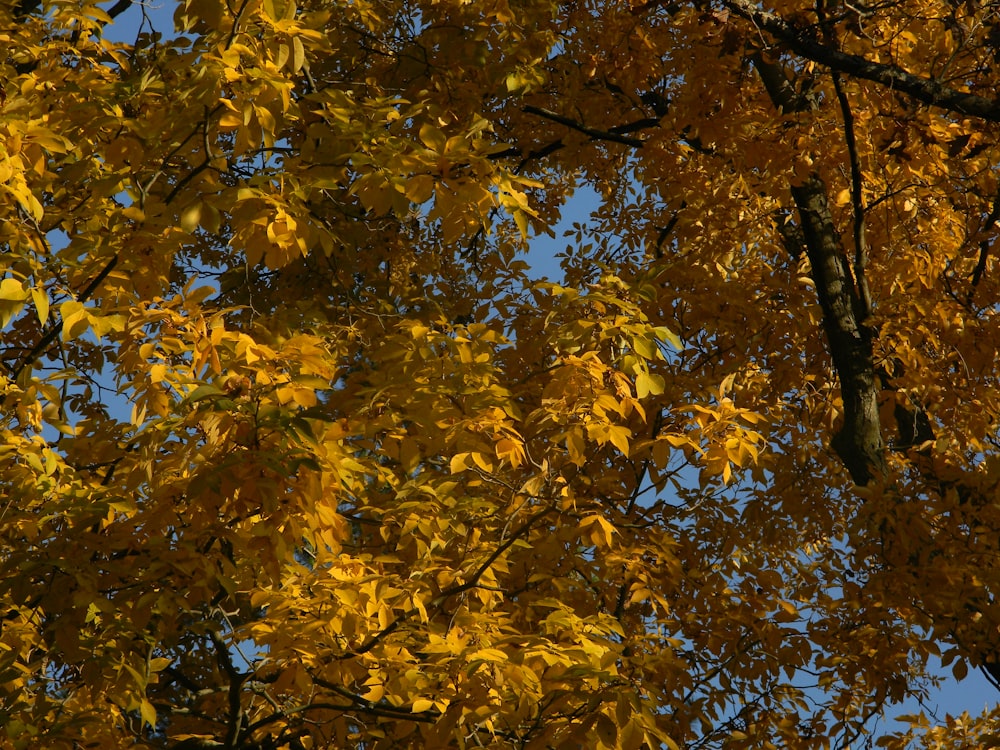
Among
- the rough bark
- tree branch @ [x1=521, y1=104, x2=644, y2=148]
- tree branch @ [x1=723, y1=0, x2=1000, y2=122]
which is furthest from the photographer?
tree branch @ [x1=521, y1=104, x2=644, y2=148]

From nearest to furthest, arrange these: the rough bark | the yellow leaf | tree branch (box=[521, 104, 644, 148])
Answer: the yellow leaf → the rough bark → tree branch (box=[521, 104, 644, 148])

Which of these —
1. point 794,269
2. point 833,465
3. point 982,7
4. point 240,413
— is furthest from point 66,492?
point 833,465

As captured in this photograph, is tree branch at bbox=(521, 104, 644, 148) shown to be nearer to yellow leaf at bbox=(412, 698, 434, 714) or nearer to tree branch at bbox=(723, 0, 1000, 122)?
tree branch at bbox=(723, 0, 1000, 122)

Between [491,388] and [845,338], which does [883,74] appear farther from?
[491,388]

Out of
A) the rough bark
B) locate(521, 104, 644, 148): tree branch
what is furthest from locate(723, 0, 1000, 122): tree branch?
locate(521, 104, 644, 148): tree branch

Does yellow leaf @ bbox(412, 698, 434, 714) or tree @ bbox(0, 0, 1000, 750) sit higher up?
tree @ bbox(0, 0, 1000, 750)

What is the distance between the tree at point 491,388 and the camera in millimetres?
3795

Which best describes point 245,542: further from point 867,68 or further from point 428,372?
point 867,68

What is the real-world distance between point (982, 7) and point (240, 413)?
159 inches

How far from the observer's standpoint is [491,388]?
174 inches

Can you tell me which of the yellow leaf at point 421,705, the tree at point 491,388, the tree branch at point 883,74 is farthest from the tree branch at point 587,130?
the yellow leaf at point 421,705

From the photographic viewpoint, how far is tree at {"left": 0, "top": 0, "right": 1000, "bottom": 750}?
379 centimetres

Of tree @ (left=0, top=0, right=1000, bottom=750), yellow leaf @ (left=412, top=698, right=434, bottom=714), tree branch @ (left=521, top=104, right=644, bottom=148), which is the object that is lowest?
yellow leaf @ (left=412, top=698, right=434, bottom=714)

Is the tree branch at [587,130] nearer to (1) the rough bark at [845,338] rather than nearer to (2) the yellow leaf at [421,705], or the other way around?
(1) the rough bark at [845,338]
